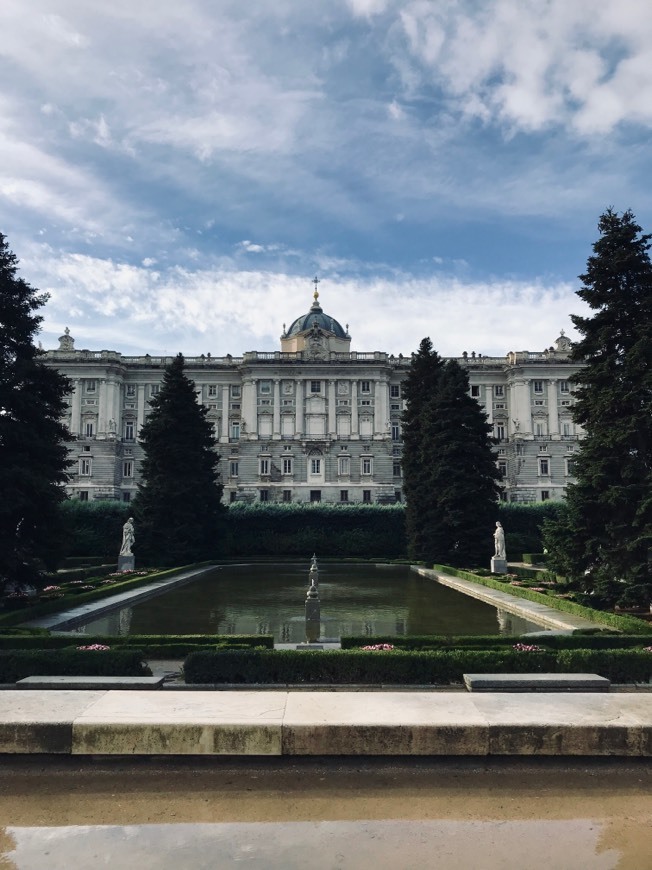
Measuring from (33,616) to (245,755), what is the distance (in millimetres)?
13770

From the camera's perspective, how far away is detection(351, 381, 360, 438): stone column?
82.8 metres

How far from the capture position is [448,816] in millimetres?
5855

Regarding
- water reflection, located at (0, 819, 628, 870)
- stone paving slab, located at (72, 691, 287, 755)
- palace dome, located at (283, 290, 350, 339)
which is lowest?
water reflection, located at (0, 819, 628, 870)

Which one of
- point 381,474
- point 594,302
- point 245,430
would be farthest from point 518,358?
point 594,302

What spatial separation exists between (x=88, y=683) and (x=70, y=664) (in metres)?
1.16

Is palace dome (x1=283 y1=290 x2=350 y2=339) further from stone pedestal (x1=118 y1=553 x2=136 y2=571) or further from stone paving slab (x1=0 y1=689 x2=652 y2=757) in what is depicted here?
stone paving slab (x1=0 y1=689 x2=652 y2=757)

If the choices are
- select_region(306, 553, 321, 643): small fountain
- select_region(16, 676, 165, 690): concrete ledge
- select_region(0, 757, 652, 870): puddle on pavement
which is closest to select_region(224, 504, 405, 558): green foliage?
select_region(306, 553, 321, 643): small fountain

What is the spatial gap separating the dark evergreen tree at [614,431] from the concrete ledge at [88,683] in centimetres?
1349

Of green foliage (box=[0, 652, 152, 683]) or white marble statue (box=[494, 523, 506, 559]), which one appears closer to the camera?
green foliage (box=[0, 652, 152, 683])

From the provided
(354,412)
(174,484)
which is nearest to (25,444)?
(174,484)

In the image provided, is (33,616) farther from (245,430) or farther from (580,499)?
(245,430)

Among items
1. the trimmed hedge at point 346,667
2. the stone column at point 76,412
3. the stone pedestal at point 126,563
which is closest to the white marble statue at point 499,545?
the stone pedestal at point 126,563

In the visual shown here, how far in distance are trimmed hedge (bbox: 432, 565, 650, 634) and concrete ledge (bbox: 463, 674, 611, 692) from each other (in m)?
5.48

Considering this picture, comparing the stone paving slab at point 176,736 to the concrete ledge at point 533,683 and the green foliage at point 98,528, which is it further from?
the green foliage at point 98,528
